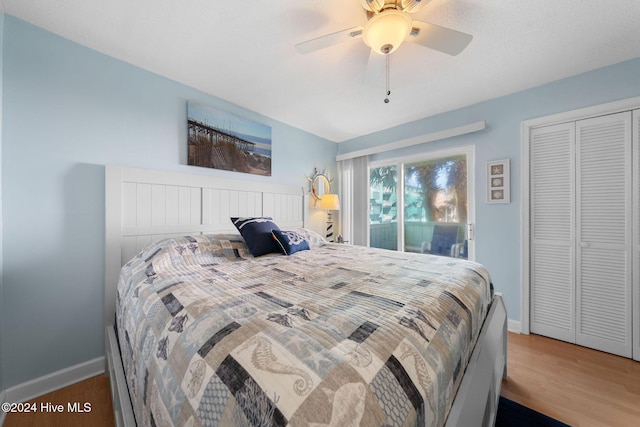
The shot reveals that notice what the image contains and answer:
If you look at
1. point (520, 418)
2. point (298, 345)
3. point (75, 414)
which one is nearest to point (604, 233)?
point (520, 418)

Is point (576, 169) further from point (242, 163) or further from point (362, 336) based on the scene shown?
point (242, 163)

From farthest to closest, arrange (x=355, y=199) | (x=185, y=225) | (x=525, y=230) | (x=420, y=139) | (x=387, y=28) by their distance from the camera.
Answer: (x=355, y=199)
(x=420, y=139)
(x=525, y=230)
(x=185, y=225)
(x=387, y=28)

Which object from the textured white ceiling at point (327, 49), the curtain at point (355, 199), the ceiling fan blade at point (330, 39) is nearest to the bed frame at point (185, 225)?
the textured white ceiling at point (327, 49)

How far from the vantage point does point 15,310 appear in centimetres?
151

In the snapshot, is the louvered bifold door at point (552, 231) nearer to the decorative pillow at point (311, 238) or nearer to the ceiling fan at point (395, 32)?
the ceiling fan at point (395, 32)

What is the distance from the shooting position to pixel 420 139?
298cm

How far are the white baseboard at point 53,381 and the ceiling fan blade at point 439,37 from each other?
310 cm

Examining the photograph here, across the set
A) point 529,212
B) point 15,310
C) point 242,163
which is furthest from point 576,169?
point 15,310

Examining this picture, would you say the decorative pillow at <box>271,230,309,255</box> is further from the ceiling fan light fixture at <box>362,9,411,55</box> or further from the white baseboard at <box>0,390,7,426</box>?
the white baseboard at <box>0,390,7,426</box>

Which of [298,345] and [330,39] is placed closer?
[298,345]

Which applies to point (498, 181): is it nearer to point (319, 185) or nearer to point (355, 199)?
point (355, 199)

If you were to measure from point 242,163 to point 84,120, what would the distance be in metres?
1.24

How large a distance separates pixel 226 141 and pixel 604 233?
3561 millimetres

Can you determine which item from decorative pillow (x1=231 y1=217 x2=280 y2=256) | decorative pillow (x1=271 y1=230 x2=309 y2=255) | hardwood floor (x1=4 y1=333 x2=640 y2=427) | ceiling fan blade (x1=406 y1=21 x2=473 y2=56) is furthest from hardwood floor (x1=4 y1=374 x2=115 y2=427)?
ceiling fan blade (x1=406 y1=21 x2=473 y2=56)
